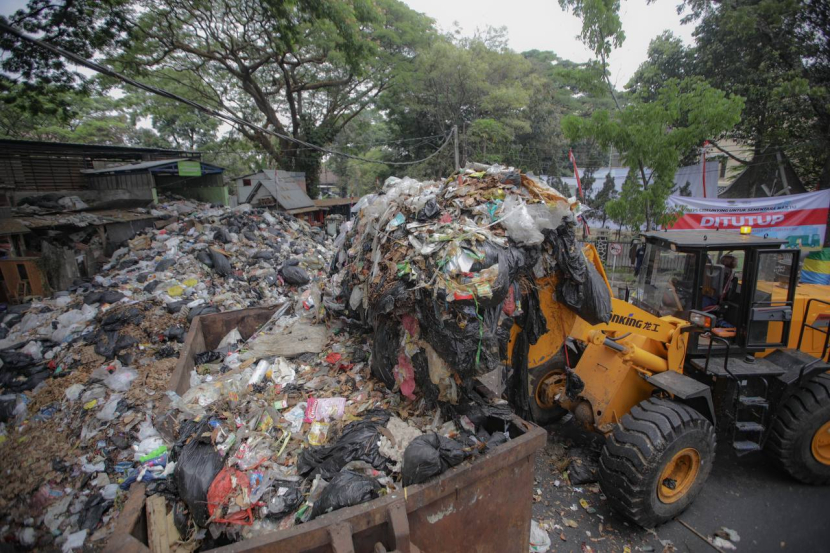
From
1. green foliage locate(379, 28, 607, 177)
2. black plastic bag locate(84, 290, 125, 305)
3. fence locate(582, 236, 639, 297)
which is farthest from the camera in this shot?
green foliage locate(379, 28, 607, 177)

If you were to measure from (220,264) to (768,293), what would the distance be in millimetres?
8606

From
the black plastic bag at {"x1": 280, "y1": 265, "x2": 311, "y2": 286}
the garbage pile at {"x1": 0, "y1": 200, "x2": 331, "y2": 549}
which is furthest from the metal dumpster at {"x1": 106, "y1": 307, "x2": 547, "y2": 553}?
the black plastic bag at {"x1": 280, "y1": 265, "x2": 311, "y2": 286}

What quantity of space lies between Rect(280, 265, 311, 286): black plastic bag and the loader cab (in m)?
6.60

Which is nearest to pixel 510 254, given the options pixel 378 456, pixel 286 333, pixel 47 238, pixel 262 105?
pixel 378 456

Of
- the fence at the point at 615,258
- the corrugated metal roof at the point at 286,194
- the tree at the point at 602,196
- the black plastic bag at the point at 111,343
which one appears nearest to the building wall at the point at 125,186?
the corrugated metal roof at the point at 286,194

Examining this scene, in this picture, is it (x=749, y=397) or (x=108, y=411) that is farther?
(x=108, y=411)

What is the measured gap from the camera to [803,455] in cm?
357

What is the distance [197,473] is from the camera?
7.56ft

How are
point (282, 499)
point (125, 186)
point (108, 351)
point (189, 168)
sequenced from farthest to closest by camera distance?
point (189, 168)
point (125, 186)
point (108, 351)
point (282, 499)

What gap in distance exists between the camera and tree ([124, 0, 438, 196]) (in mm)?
11172

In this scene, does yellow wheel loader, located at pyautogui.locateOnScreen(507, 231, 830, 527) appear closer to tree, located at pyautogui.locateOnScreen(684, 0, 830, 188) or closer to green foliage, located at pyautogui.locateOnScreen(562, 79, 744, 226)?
green foliage, located at pyautogui.locateOnScreen(562, 79, 744, 226)

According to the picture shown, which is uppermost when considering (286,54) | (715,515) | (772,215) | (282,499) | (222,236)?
(286,54)

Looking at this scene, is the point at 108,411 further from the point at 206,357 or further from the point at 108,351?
the point at 108,351

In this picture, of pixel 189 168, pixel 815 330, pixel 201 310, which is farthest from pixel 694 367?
pixel 189 168
